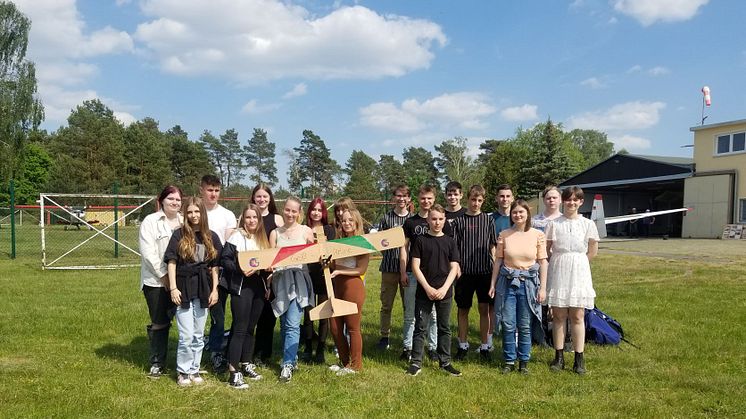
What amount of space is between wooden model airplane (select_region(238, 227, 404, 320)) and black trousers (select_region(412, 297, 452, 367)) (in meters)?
0.66

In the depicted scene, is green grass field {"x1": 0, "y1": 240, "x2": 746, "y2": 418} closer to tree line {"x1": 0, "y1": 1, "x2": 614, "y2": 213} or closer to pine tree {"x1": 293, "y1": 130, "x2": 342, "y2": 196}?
tree line {"x1": 0, "y1": 1, "x2": 614, "y2": 213}

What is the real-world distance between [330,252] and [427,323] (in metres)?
1.24

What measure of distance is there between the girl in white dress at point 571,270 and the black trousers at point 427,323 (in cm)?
106

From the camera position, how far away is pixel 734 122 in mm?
25578

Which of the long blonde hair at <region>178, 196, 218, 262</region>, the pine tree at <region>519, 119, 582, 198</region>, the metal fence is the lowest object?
the metal fence

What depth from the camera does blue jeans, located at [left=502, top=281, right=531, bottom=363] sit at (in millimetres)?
4914

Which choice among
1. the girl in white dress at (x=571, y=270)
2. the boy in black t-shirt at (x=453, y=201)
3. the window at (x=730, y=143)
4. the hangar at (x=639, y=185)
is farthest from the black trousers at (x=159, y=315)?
the hangar at (x=639, y=185)

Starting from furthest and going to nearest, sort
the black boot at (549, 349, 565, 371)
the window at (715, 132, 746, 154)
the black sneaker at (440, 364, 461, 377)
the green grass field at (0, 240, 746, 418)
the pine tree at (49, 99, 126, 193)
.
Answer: the pine tree at (49, 99, 126, 193), the window at (715, 132, 746, 154), the black boot at (549, 349, 565, 371), the black sneaker at (440, 364, 461, 377), the green grass field at (0, 240, 746, 418)

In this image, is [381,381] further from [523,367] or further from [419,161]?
[419,161]

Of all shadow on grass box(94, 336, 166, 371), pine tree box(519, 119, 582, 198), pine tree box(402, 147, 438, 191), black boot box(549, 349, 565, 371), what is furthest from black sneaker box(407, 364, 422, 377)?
pine tree box(402, 147, 438, 191)

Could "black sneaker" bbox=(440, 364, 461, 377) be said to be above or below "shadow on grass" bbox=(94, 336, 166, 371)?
above

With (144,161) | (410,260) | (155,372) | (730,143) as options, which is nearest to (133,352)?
(155,372)

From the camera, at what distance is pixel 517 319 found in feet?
16.4

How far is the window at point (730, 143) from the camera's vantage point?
25.8 meters
